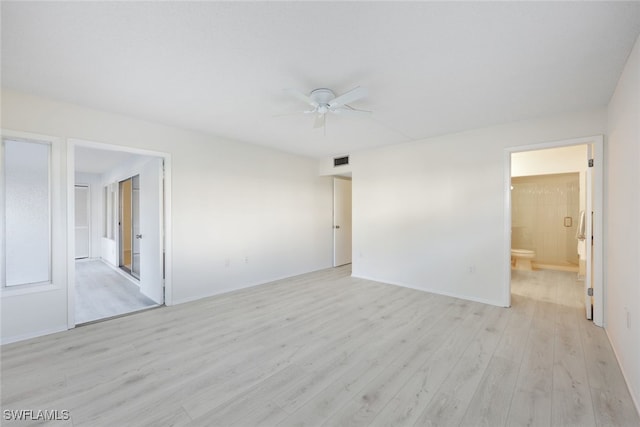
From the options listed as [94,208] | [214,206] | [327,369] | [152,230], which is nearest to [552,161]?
[327,369]

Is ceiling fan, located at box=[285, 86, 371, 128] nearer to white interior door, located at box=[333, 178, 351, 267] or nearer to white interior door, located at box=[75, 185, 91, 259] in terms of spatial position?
white interior door, located at box=[333, 178, 351, 267]

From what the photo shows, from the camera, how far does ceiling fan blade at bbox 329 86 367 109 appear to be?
2.22 m

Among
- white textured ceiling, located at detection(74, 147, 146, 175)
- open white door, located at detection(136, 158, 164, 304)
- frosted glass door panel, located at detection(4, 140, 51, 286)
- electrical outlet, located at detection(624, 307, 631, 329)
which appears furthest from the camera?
white textured ceiling, located at detection(74, 147, 146, 175)

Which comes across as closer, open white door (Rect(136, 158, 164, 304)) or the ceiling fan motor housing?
the ceiling fan motor housing

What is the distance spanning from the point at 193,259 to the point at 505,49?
4111 mm

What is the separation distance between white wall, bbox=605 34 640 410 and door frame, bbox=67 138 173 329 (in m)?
4.49

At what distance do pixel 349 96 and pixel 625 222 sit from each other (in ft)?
7.85

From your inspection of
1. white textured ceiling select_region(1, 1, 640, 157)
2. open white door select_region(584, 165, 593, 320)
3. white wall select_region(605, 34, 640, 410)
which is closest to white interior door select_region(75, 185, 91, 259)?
white textured ceiling select_region(1, 1, 640, 157)

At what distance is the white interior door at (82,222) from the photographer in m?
7.43

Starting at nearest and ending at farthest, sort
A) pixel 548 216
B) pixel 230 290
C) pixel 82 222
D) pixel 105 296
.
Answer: pixel 105 296 < pixel 230 290 < pixel 548 216 < pixel 82 222

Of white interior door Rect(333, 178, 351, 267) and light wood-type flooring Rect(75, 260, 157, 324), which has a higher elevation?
white interior door Rect(333, 178, 351, 267)

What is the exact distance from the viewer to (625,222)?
6.89ft

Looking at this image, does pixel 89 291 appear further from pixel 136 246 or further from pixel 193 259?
pixel 193 259

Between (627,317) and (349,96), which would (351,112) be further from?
(627,317)
